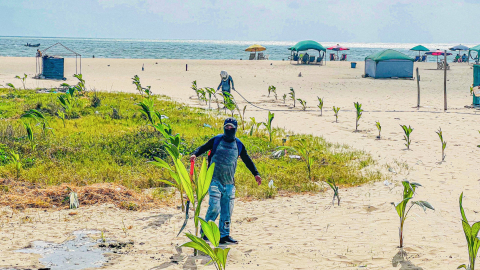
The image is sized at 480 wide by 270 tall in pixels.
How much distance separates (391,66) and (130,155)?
22.6m

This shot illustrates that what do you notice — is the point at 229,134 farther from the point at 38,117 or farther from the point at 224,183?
the point at 38,117

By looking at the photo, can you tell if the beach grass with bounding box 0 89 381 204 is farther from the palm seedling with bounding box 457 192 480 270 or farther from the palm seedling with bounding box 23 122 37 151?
the palm seedling with bounding box 457 192 480 270

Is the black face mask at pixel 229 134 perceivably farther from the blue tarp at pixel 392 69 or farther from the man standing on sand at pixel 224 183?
the blue tarp at pixel 392 69

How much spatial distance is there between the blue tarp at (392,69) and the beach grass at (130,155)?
17.8 meters

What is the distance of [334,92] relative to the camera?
2152 cm

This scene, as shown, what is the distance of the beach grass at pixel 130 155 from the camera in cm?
710

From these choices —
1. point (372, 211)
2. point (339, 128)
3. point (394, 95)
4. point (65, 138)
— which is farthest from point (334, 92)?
point (372, 211)

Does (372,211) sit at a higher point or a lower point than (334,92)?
lower

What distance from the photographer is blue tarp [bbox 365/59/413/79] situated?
1091 inches

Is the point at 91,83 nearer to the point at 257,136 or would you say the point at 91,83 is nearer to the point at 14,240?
the point at 257,136

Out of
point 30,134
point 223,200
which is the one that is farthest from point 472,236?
point 30,134

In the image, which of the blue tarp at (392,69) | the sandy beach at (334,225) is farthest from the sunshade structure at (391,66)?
the sandy beach at (334,225)

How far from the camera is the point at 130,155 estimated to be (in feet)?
27.6

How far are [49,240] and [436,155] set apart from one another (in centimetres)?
724
